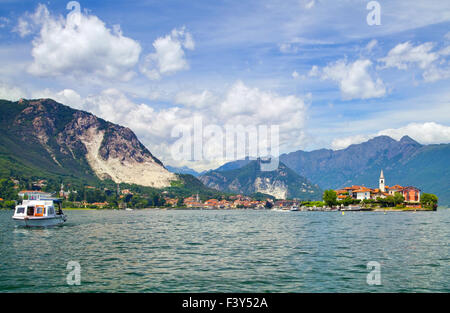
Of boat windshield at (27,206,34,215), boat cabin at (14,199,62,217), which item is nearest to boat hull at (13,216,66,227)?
boat cabin at (14,199,62,217)

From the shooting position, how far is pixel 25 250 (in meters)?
57.1

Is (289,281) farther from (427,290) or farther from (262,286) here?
(427,290)

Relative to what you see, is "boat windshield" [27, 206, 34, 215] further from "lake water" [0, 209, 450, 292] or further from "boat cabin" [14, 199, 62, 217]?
"lake water" [0, 209, 450, 292]

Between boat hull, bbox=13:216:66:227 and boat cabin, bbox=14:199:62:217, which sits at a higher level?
boat cabin, bbox=14:199:62:217

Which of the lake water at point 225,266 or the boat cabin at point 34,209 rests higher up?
the boat cabin at point 34,209

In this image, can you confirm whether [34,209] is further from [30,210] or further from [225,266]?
[225,266]

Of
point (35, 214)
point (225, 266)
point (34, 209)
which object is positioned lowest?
point (225, 266)

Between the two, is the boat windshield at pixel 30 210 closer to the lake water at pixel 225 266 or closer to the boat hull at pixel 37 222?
the boat hull at pixel 37 222

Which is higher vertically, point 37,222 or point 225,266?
point 225,266

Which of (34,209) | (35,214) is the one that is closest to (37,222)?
(35,214)

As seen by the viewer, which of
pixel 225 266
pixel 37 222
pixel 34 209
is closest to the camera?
pixel 225 266

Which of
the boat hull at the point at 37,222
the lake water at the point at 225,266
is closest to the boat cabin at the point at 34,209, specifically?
the boat hull at the point at 37,222

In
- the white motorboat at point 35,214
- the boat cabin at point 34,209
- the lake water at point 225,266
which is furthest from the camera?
the boat cabin at point 34,209
